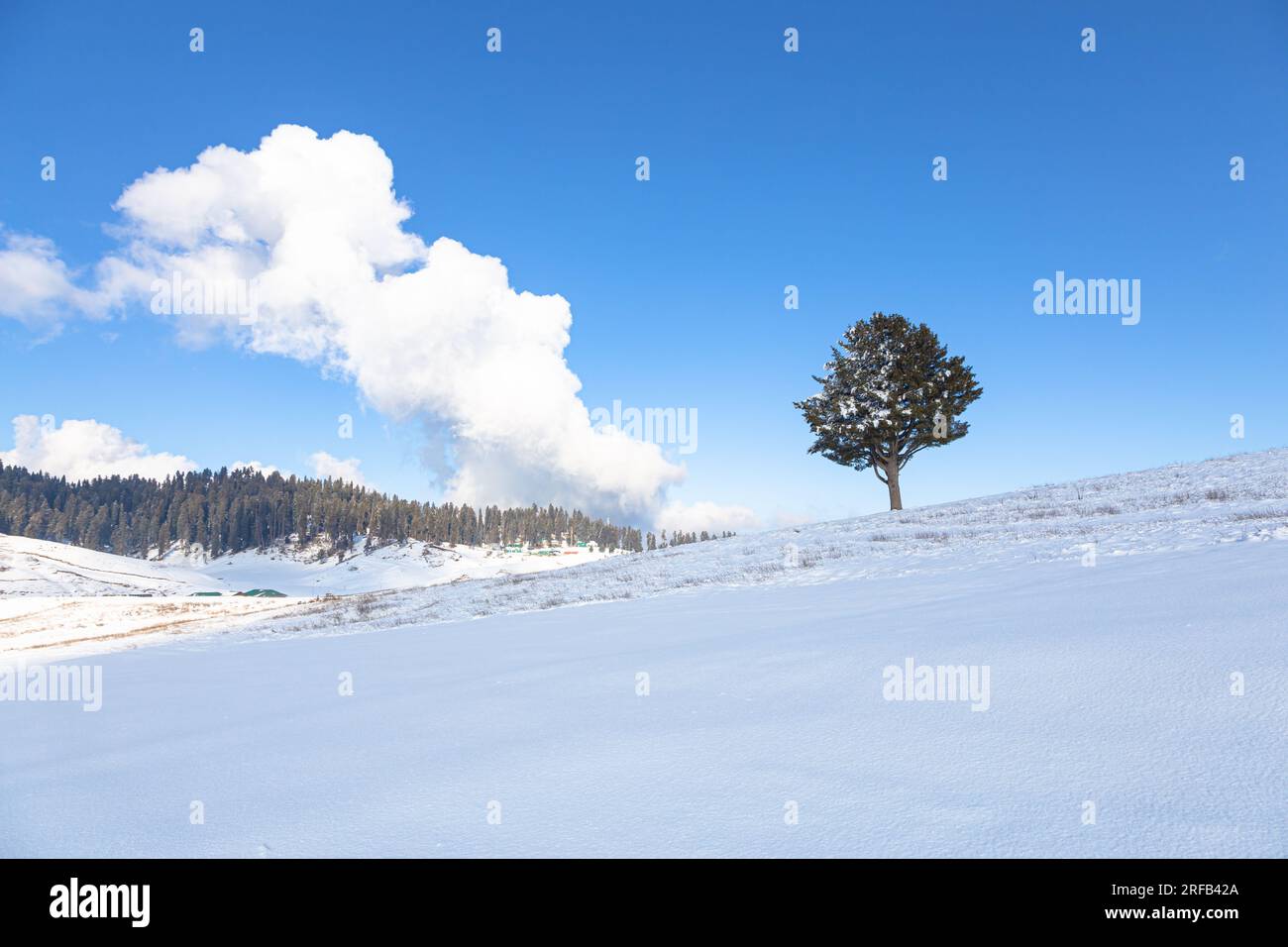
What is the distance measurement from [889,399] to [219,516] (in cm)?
16930

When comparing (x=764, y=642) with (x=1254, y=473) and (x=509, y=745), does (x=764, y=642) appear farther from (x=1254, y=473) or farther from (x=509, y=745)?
(x=1254, y=473)

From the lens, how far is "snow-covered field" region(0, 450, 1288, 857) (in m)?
2.42

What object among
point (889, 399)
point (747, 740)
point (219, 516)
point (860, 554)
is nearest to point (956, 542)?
point (860, 554)

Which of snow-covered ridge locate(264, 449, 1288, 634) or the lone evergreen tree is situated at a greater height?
the lone evergreen tree

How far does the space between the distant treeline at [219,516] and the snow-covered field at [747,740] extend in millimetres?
130717

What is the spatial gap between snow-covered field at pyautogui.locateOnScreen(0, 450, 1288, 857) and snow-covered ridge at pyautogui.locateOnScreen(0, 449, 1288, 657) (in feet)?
10.2

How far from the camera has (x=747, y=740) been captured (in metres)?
3.46

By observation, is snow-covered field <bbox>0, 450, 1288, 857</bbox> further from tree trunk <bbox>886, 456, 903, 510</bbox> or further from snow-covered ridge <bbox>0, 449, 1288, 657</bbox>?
tree trunk <bbox>886, 456, 903, 510</bbox>

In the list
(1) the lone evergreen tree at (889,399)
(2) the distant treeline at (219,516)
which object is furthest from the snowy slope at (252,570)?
(1) the lone evergreen tree at (889,399)

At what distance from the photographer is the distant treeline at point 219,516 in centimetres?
14738

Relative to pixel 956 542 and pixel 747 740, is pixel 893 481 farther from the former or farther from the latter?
pixel 747 740

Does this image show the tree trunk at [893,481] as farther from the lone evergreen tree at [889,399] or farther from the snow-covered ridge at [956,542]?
the snow-covered ridge at [956,542]

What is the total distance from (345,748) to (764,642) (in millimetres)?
3810

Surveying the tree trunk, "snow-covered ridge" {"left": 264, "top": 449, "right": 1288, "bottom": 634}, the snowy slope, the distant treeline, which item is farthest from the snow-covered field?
the distant treeline
